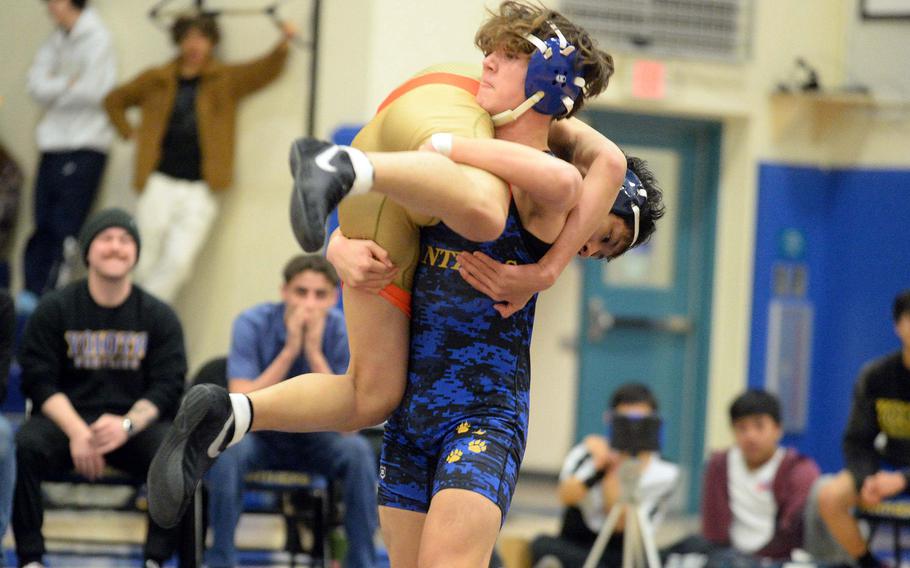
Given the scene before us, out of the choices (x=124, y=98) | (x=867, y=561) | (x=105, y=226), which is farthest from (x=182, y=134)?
(x=867, y=561)

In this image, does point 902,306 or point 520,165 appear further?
point 902,306

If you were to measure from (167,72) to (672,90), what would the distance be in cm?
298

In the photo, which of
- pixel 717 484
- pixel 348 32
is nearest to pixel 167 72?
pixel 348 32

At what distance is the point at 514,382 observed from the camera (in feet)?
9.87

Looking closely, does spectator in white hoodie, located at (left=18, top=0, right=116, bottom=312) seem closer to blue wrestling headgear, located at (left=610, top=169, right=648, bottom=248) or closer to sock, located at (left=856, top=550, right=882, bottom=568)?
sock, located at (left=856, top=550, right=882, bottom=568)

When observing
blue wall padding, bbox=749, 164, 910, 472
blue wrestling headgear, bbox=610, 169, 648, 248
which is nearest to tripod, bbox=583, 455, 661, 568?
blue wrestling headgear, bbox=610, 169, 648, 248

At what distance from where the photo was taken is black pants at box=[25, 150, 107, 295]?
719 centimetres

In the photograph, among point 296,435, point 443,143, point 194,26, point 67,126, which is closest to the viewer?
point 443,143

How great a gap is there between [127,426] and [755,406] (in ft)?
8.67

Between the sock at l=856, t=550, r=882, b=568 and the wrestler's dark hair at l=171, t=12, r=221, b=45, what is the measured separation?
4196 mm

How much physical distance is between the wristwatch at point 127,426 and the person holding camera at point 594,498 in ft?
5.96

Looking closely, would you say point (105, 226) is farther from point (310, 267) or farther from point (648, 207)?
point (648, 207)

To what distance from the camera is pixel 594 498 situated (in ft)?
18.6

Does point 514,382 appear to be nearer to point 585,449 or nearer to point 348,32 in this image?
point 585,449
